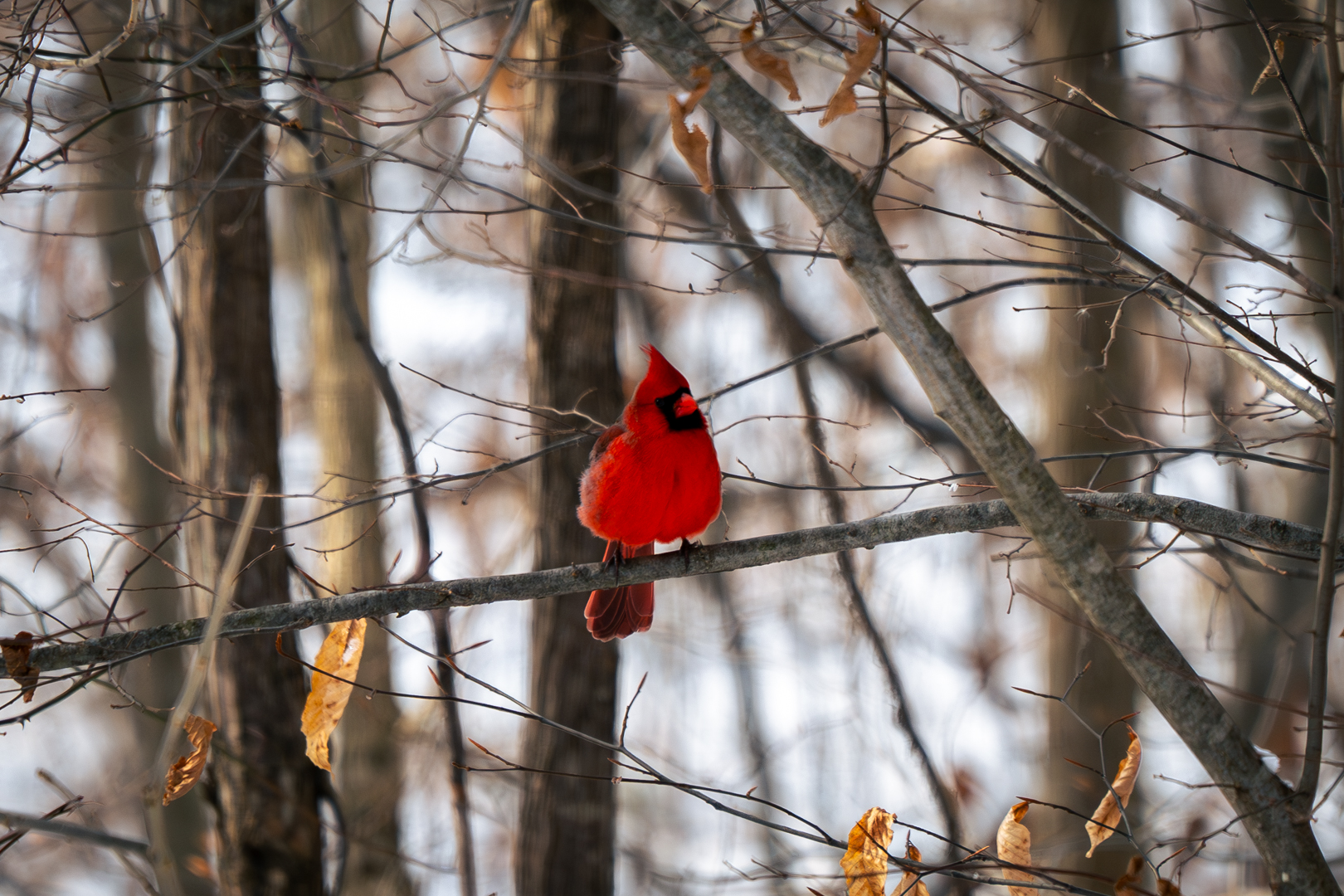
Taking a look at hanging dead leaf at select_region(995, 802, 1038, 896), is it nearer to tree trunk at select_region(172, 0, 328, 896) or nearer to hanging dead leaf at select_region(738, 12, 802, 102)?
hanging dead leaf at select_region(738, 12, 802, 102)

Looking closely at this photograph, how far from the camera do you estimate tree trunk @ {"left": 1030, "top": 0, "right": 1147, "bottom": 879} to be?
5676 mm

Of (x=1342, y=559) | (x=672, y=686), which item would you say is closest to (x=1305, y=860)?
(x=1342, y=559)

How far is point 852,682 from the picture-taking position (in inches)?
263

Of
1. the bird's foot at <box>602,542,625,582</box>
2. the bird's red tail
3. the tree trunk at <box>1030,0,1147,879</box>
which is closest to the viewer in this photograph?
the bird's foot at <box>602,542,625,582</box>

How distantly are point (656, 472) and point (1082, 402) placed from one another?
12.2ft

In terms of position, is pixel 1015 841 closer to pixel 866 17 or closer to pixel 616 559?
pixel 616 559

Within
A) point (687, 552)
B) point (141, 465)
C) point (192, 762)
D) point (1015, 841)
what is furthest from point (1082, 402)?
point (141, 465)

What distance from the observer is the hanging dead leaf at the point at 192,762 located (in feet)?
8.23

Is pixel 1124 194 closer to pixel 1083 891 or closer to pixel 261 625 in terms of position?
pixel 1083 891

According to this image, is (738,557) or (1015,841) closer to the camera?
(1015,841)

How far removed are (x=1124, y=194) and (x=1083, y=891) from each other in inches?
215

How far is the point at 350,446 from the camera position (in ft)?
25.4

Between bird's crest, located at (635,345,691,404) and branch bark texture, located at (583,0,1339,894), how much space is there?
1305 millimetres

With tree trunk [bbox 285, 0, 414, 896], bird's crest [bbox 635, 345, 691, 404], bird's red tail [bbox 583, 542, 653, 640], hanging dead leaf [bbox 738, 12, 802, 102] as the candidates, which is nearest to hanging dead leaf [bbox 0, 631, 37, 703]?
bird's red tail [bbox 583, 542, 653, 640]
